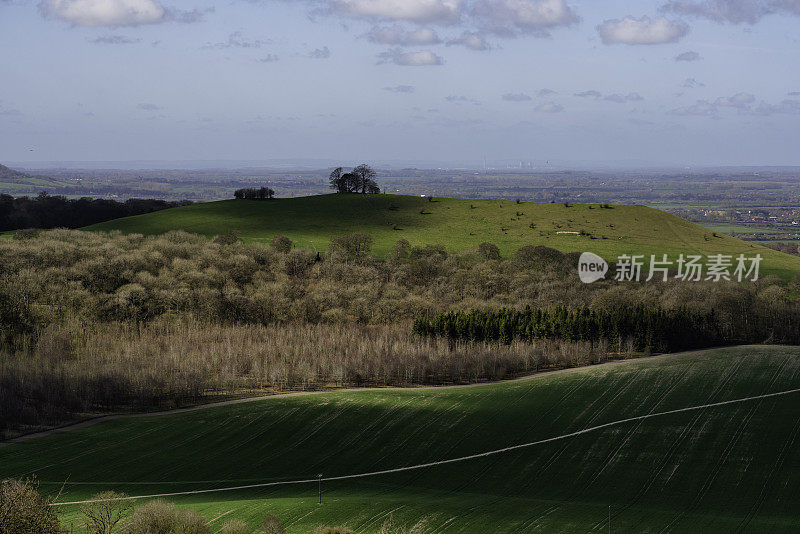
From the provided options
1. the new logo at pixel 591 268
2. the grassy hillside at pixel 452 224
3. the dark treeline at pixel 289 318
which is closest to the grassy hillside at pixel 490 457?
the dark treeline at pixel 289 318

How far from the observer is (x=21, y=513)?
33000 millimetres

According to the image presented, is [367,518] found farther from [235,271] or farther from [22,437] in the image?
[235,271]

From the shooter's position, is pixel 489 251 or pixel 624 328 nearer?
pixel 624 328

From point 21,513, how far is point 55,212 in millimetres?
150516

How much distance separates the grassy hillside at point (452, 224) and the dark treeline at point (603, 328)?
46.3 meters

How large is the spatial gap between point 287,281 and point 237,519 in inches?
3155

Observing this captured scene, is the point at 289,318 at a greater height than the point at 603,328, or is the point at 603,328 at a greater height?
the point at 603,328

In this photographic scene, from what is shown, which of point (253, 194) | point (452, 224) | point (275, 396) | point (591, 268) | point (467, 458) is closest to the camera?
point (467, 458)

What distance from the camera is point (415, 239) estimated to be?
6122 inches

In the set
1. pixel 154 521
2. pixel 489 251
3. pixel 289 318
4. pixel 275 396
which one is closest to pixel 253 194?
pixel 489 251

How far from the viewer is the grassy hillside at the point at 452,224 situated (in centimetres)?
15300

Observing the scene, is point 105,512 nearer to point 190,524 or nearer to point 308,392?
point 190,524

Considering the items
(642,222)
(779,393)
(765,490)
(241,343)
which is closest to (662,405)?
(779,393)

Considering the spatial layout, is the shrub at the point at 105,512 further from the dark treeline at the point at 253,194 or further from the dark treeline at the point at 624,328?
the dark treeline at the point at 253,194
